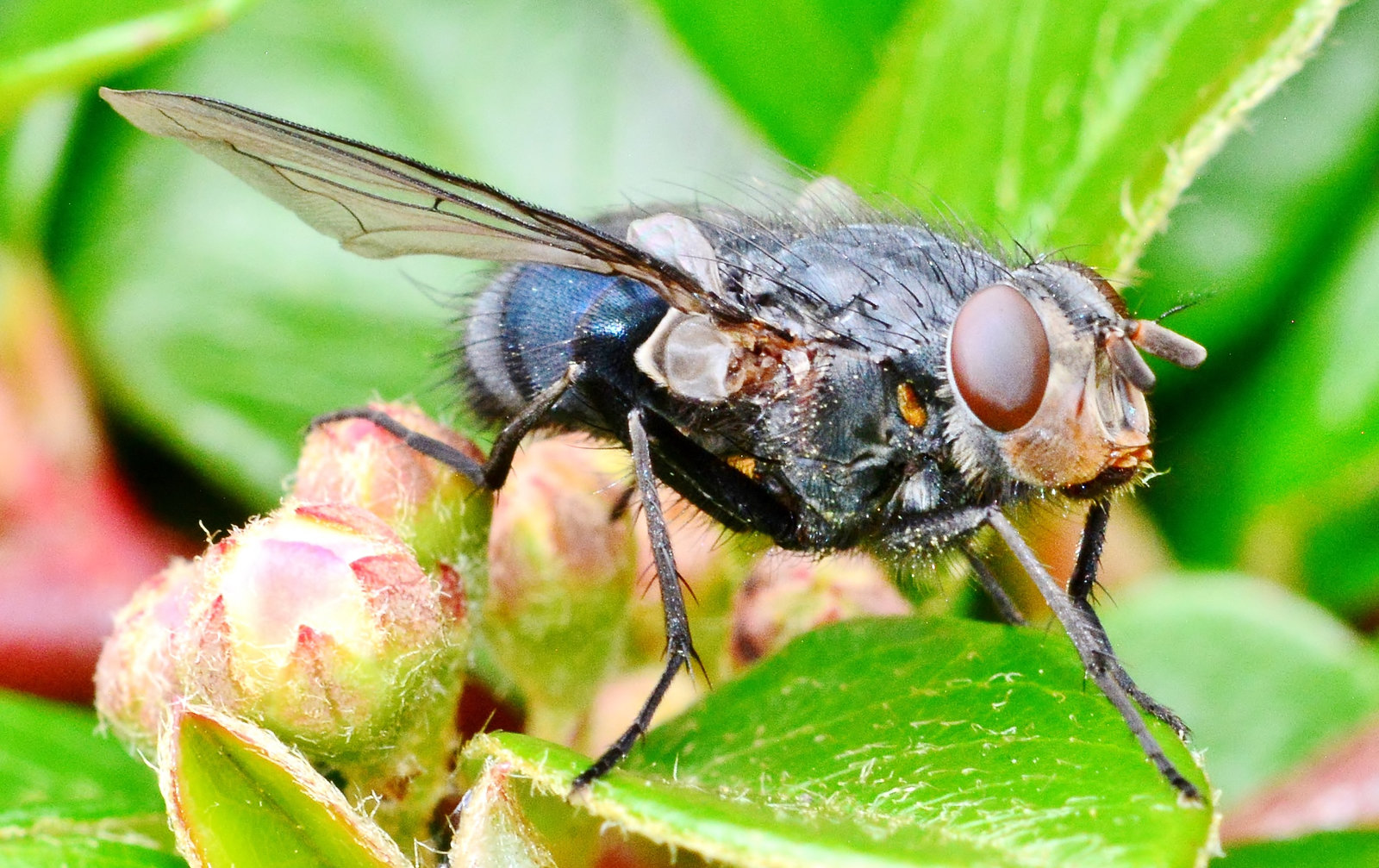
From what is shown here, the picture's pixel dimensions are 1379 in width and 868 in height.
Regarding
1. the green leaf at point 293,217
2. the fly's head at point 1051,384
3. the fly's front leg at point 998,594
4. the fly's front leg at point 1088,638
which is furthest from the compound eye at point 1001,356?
the green leaf at point 293,217

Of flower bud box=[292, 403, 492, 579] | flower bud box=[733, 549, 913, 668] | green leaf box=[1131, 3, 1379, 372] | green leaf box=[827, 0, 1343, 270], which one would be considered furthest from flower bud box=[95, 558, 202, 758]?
green leaf box=[1131, 3, 1379, 372]

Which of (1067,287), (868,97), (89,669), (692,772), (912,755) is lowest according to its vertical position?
(89,669)

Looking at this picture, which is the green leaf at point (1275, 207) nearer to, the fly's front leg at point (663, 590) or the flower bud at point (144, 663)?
the fly's front leg at point (663, 590)

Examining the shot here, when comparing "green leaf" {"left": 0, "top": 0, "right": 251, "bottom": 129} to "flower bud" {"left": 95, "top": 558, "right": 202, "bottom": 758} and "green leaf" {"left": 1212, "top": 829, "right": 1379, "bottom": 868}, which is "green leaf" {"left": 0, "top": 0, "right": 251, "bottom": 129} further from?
"green leaf" {"left": 1212, "top": 829, "right": 1379, "bottom": 868}

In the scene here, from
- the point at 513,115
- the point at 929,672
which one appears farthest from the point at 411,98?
the point at 929,672

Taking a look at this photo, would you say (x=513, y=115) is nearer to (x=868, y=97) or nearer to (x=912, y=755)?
(x=868, y=97)

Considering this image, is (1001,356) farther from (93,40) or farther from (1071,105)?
(93,40)

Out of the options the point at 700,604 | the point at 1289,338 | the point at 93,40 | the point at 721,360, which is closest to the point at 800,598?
the point at 700,604
